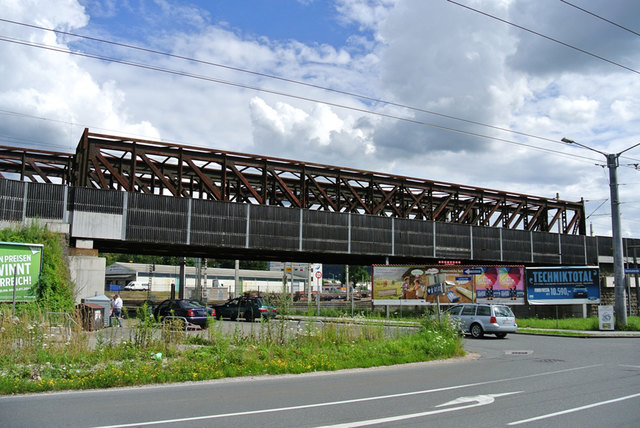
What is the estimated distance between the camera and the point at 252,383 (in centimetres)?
1201

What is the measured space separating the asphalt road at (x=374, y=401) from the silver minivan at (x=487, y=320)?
34.6 ft

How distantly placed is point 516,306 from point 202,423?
33697 millimetres

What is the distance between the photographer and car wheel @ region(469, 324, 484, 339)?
25578 mm

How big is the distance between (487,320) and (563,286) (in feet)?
47.4

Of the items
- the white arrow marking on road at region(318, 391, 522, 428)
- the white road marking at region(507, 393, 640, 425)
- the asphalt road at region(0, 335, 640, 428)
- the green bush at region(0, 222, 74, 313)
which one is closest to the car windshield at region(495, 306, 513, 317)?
the asphalt road at region(0, 335, 640, 428)

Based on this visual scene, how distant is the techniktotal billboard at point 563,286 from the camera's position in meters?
36.4

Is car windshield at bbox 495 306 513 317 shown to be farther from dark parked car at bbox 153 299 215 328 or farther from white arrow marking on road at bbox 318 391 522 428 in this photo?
white arrow marking on road at bbox 318 391 522 428

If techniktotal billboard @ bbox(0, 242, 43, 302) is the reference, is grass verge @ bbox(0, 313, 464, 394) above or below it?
below

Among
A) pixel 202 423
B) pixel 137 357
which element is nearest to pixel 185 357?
pixel 137 357

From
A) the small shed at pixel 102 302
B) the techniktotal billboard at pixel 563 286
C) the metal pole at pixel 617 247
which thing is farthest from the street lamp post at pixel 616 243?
the small shed at pixel 102 302

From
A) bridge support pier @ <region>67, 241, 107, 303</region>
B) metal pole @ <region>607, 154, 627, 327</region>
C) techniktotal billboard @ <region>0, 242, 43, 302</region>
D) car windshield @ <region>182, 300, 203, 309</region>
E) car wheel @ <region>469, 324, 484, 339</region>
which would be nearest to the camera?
techniktotal billboard @ <region>0, 242, 43, 302</region>

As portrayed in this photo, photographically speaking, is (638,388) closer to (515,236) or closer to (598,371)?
(598,371)

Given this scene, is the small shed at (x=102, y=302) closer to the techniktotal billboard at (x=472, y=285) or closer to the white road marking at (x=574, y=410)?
the techniktotal billboard at (x=472, y=285)

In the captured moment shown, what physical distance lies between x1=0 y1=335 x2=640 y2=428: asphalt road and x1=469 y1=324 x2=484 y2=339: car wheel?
11004 millimetres
